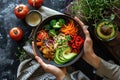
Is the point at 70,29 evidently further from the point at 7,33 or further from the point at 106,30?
the point at 7,33

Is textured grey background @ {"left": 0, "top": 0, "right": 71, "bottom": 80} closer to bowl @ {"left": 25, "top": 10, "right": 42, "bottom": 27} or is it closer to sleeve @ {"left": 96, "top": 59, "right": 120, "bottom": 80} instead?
bowl @ {"left": 25, "top": 10, "right": 42, "bottom": 27}

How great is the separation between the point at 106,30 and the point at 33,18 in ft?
1.93

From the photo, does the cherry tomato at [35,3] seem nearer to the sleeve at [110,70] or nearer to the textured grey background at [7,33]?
the textured grey background at [7,33]

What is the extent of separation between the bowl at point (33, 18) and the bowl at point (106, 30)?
49cm

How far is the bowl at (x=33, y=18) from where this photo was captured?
1.91 meters

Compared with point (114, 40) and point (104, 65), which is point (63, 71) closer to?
point (104, 65)

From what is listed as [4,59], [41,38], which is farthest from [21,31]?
[41,38]

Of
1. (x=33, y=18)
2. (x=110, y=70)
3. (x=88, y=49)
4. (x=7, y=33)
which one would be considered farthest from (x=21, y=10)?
(x=110, y=70)

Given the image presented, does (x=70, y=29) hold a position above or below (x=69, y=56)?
above

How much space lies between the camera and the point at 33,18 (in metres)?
1.92

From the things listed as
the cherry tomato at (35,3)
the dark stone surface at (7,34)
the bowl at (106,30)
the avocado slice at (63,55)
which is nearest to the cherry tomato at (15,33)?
the dark stone surface at (7,34)

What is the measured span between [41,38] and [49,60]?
13 centimetres

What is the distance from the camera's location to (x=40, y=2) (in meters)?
1.91

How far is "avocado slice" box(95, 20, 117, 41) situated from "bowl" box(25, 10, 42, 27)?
493mm
